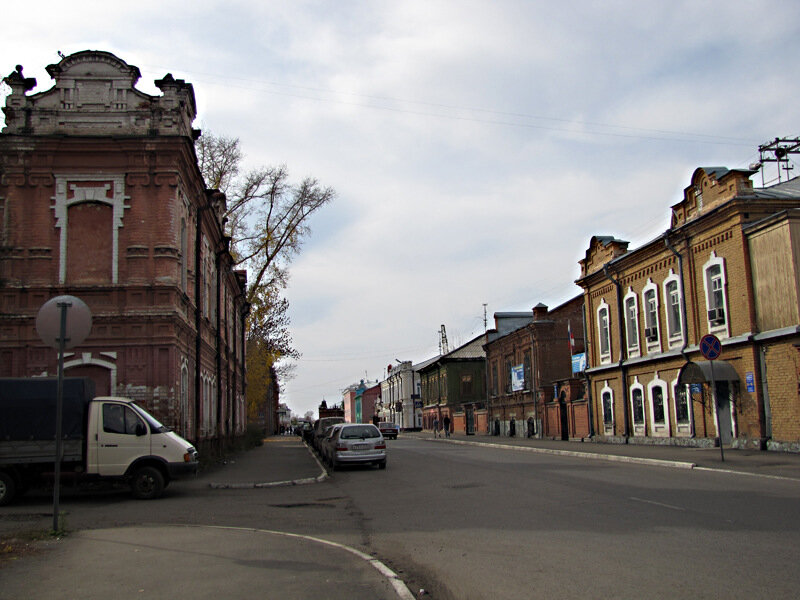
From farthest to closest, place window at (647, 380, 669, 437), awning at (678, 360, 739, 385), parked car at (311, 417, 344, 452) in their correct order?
parked car at (311, 417, 344, 452)
window at (647, 380, 669, 437)
awning at (678, 360, 739, 385)

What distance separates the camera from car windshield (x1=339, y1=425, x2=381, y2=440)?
23.2 meters

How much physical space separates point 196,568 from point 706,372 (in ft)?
65.2

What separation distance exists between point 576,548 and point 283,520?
507 cm

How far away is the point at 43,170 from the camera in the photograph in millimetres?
20062

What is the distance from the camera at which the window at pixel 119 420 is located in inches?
565

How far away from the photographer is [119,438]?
14.3m

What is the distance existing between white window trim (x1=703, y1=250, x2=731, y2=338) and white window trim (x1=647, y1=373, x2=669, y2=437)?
4.05 m

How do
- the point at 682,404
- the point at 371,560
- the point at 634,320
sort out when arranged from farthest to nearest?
the point at 634,320
the point at 682,404
the point at 371,560

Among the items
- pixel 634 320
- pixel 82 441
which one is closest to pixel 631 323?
pixel 634 320

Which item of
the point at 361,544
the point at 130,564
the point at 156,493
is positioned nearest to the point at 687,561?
the point at 361,544

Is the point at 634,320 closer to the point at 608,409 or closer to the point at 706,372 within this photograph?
the point at 608,409

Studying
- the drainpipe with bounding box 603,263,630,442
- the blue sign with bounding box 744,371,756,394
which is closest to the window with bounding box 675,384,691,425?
the blue sign with bounding box 744,371,756,394

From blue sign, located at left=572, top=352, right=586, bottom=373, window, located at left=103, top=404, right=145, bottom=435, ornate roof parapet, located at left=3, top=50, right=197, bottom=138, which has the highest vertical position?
ornate roof parapet, located at left=3, top=50, right=197, bottom=138

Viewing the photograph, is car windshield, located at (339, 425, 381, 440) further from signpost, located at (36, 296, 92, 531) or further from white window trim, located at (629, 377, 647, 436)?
signpost, located at (36, 296, 92, 531)
